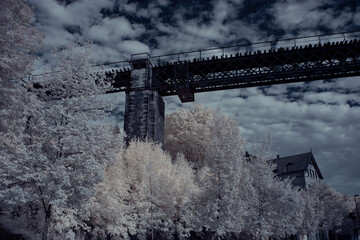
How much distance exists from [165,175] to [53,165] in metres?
11.5

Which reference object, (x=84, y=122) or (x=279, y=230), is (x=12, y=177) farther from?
(x=279, y=230)

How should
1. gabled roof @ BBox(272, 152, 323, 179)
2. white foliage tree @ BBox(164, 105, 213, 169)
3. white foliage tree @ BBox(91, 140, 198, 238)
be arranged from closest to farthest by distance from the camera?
white foliage tree @ BBox(91, 140, 198, 238) < white foliage tree @ BBox(164, 105, 213, 169) < gabled roof @ BBox(272, 152, 323, 179)

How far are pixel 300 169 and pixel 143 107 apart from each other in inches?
1606

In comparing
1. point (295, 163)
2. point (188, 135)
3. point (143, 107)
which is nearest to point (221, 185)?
point (143, 107)

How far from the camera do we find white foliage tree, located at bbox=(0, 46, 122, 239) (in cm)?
1128

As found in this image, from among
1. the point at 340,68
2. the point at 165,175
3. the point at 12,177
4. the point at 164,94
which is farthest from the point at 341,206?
the point at 12,177

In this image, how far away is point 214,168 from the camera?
59.7 ft

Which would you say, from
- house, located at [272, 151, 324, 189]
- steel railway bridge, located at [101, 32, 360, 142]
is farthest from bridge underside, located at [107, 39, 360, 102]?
house, located at [272, 151, 324, 189]

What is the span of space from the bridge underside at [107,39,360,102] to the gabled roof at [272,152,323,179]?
3230cm

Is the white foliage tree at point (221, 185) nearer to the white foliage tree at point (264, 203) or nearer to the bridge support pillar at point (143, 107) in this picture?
the white foliage tree at point (264, 203)

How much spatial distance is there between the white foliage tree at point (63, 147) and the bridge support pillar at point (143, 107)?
16670 mm

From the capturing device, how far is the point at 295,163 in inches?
2399

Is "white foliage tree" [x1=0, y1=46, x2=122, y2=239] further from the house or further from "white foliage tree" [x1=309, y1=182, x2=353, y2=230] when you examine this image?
the house

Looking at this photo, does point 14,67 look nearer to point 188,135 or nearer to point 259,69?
point 259,69
